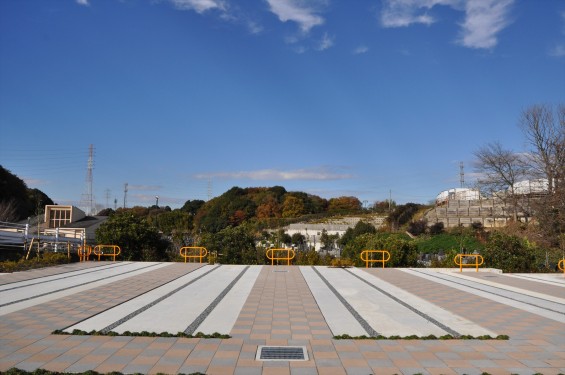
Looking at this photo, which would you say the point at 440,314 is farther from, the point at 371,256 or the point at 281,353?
the point at 371,256

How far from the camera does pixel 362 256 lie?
1622 centimetres

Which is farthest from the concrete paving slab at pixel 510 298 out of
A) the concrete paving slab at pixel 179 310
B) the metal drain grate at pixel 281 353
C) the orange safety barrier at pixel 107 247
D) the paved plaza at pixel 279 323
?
the orange safety barrier at pixel 107 247

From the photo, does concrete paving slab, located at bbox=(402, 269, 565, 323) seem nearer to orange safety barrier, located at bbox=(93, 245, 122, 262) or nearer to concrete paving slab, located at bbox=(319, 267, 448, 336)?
concrete paving slab, located at bbox=(319, 267, 448, 336)

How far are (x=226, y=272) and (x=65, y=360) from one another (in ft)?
28.4

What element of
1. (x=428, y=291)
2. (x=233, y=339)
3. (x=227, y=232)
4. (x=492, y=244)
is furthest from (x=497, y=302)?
(x=227, y=232)

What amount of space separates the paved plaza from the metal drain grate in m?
0.03

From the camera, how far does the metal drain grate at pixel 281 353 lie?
14.8ft

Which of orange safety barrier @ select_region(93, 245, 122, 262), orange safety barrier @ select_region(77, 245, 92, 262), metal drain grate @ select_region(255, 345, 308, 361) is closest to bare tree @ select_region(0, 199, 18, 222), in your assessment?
orange safety barrier @ select_region(93, 245, 122, 262)

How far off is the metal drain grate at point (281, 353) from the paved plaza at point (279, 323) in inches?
1.3

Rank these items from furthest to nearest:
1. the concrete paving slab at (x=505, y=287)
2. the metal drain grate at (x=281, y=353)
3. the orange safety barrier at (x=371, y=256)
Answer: the orange safety barrier at (x=371, y=256), the concrete paving slab at (x=505, y=287), the metal drain grate at (x=281, y=353)

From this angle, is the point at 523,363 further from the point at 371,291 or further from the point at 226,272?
the point at 226,272

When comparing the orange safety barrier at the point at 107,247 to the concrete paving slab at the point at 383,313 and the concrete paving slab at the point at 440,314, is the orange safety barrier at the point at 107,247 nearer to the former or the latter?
the concrete paving slab at the point at 383,313

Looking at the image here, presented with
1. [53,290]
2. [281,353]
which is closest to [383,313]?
[281,353]

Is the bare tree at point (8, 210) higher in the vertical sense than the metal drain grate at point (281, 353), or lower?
higher
